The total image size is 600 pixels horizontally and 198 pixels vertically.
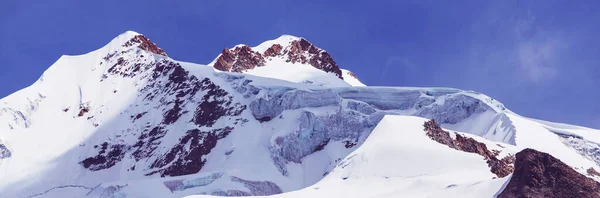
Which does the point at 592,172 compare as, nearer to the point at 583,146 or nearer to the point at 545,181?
the point at 583,146

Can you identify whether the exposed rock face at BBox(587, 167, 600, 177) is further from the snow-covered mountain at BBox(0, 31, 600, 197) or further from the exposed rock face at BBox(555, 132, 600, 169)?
the exposed rock face at BBox(555, 132, 600, 169)

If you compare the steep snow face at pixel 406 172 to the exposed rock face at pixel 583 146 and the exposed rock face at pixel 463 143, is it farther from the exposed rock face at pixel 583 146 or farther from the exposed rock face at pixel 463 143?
the exposed rock face at pixel 583 146

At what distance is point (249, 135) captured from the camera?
148 metres

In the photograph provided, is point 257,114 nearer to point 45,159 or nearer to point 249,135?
point 249,135

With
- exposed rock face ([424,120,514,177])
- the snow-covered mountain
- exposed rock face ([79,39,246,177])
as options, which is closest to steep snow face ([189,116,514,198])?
the snow-covered mountain

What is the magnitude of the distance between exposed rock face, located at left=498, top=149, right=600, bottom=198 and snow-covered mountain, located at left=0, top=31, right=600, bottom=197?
24775mm

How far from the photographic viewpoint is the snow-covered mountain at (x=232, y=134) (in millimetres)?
120250

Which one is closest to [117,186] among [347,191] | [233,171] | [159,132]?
[233,171]

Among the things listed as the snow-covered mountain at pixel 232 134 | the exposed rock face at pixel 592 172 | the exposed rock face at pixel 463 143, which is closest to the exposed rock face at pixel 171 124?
the snow-covered mountain at pixel 232 134

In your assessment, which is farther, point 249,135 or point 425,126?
point 249,135

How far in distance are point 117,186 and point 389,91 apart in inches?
2392

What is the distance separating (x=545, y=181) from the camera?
227ft

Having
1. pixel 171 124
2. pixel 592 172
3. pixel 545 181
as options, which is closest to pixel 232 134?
pixel 171 124

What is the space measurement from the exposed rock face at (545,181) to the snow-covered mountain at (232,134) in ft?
81.3
